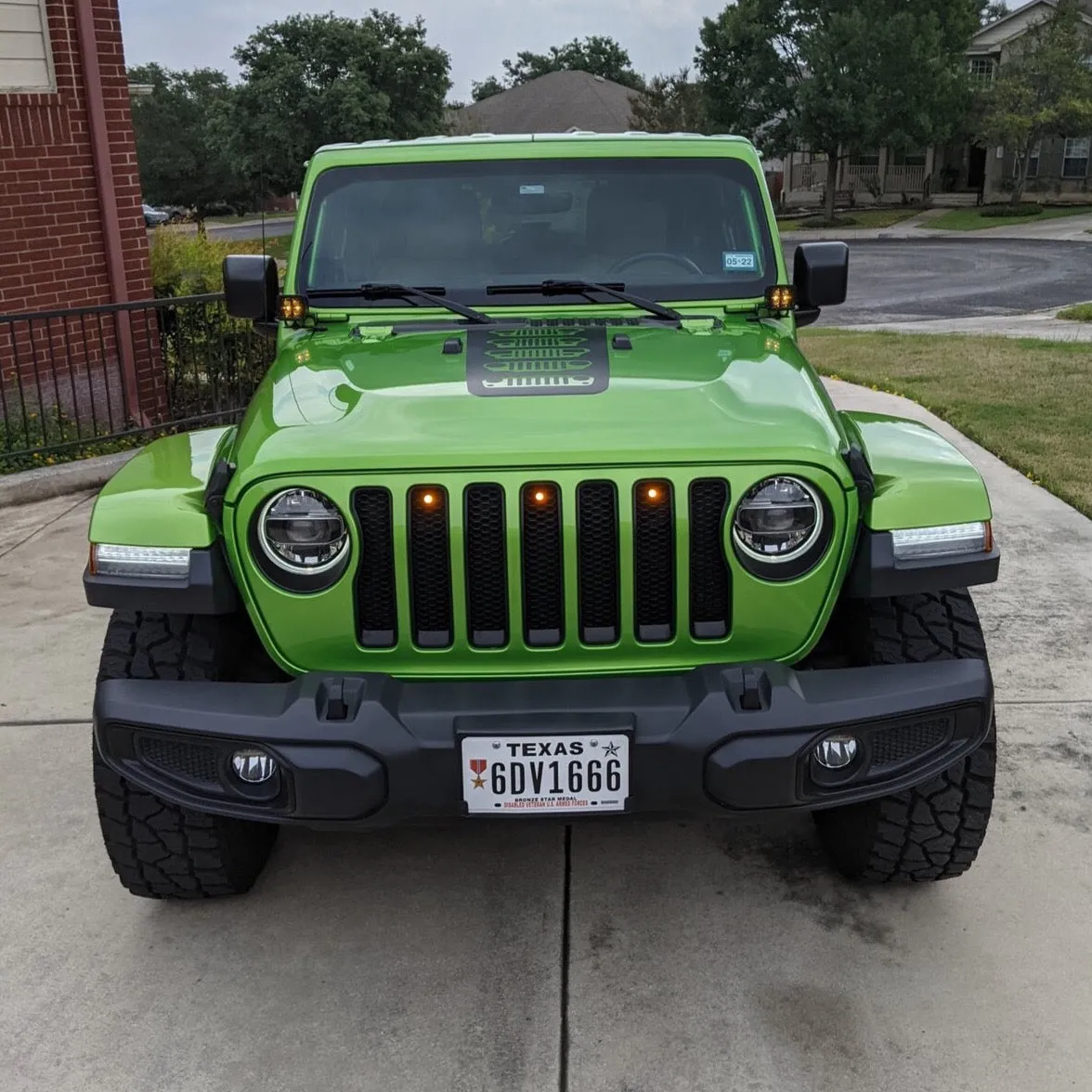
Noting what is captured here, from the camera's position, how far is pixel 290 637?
107 inches

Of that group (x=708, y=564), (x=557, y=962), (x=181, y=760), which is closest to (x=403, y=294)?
(x=708, y=564)

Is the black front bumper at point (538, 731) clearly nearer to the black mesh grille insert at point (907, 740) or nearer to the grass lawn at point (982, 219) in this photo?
the black mesh grille insert at point (907, 740)

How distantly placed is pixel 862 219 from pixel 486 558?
40118 millimetres

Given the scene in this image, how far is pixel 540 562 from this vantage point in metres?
2.62

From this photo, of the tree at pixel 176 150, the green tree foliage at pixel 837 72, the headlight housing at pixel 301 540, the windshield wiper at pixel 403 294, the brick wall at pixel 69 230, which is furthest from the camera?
the tree at pixel 176 150

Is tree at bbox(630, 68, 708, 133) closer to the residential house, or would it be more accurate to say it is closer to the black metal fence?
the residential house

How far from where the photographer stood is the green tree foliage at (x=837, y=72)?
124 feet

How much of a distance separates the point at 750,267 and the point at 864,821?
1770 millimetres

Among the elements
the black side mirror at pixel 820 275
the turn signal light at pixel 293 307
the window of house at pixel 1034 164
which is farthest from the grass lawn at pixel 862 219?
the turn signal light at pixel 293 307

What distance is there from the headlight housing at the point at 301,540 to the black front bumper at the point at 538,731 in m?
0.22

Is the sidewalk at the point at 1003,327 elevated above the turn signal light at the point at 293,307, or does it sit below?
below

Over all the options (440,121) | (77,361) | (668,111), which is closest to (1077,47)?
(668,111)

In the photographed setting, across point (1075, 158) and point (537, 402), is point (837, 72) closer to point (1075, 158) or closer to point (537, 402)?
point (1075, 158)

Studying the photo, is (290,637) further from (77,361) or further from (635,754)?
(77,361)
